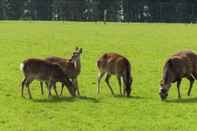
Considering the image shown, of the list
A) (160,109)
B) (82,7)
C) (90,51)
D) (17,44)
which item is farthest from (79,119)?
(82,7)

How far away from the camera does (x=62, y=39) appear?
4294 centimetres

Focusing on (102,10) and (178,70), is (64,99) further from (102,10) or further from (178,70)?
(102,10)

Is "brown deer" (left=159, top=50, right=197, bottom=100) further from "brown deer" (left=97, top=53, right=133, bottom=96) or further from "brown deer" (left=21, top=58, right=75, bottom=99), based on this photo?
"brown deer" (left=21, top=58, right=75, bottom=99)

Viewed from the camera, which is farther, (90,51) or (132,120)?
(90,51)

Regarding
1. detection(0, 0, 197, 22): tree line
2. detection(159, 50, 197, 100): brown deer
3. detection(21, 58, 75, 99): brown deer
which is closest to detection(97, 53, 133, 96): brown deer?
detection(159, 50, 197, 100): brown deer

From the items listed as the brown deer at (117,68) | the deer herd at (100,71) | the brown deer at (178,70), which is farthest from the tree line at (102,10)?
the brown deer at (178,70)

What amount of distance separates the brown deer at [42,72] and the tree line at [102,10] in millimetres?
78387

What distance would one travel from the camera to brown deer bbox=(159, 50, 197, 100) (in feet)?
59.2

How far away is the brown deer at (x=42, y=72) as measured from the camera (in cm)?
1780

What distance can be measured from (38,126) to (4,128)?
30.7 inches

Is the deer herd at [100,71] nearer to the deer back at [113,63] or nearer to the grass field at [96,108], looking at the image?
the deer back at [113,63]

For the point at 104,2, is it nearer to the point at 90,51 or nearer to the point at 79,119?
the point at 90,51

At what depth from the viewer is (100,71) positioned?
2002 centimetres

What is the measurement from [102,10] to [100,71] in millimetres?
78901
